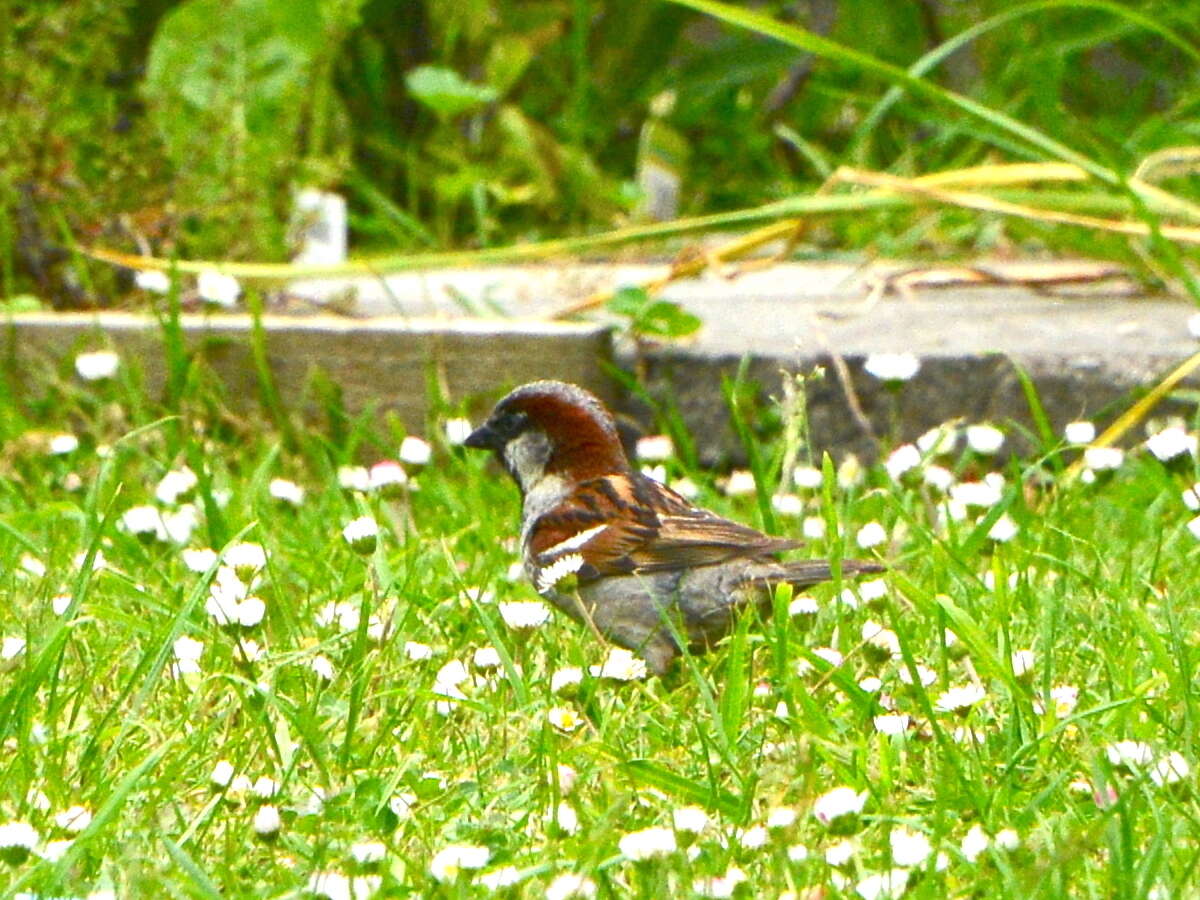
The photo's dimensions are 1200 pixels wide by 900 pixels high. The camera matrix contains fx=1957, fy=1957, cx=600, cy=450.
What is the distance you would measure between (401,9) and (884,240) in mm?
2155

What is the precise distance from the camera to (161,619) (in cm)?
303

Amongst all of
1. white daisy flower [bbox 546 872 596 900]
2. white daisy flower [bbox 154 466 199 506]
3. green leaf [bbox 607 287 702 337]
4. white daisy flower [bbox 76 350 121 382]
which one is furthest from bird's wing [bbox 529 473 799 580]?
white daisy flower [bbox 76 350 121 382]

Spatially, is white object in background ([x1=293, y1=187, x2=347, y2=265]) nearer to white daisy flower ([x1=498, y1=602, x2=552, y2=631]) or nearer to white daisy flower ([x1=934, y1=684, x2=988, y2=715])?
white daisy flower ([x1=498, y1=602, x2=552, y2=631])

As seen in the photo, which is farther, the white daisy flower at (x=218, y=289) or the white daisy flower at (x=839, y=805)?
the white daisy flower at (x=218, y=289)

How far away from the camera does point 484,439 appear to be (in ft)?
11.6

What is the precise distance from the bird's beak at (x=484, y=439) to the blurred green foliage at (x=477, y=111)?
5.60 feet

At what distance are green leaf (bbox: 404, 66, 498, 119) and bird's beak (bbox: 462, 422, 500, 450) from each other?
3.11m

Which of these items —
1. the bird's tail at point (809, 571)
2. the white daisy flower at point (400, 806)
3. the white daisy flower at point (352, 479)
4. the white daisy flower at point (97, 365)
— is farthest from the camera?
the white daisy flower at point (97, 365)

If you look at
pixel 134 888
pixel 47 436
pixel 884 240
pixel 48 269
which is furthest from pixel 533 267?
pixel 134 888

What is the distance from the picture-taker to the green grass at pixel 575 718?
2.21 m

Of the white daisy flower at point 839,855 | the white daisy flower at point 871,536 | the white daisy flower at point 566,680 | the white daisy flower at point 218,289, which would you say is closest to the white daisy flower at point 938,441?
the white daisy flower at point 871,536

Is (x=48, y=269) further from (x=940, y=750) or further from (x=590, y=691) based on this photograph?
(x=940, y=750)

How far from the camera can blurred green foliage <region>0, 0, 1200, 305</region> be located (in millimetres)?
5172

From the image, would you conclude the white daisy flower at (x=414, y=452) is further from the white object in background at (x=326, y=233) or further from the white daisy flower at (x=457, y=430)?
the white object in background at (x=326, y=233)
